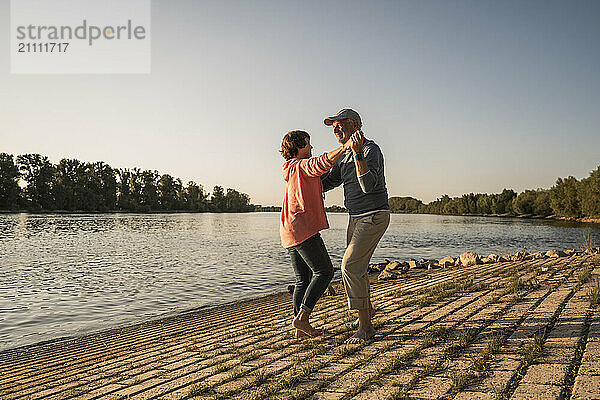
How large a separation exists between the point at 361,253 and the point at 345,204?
61cm

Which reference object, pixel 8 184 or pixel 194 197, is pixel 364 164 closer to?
pixel 8 184

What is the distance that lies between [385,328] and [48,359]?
16.6ft

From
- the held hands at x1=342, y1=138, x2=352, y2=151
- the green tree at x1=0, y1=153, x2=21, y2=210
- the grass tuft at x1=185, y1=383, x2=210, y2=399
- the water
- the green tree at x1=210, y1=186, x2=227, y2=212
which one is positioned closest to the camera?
the grass tuft at x1=185, y1=383, x2=210, y2=399

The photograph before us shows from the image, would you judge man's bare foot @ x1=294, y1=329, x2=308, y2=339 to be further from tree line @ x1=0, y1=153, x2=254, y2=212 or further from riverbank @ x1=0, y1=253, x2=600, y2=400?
tree line @ x1=0, y1=153, x2=254, y2=212

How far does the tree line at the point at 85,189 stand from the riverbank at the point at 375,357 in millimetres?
105995

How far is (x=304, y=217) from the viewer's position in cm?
515

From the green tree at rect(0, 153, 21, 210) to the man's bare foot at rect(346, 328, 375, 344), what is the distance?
355ft

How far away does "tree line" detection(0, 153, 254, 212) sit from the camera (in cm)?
9781

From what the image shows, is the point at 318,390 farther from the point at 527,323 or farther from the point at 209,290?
the point at 209,290

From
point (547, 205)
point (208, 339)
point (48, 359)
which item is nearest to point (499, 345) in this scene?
point (208, 339)

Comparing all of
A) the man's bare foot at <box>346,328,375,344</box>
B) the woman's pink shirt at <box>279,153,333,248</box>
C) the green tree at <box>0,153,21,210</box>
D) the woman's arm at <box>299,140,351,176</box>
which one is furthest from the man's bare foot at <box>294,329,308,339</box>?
the green tree at <box>0,153,21,210</box>

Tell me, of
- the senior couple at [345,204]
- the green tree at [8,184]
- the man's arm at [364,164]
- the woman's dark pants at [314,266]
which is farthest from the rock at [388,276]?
the green tree at [8,184]

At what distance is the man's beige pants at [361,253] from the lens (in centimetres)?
493

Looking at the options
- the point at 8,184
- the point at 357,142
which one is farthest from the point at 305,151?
the point at 8,184
